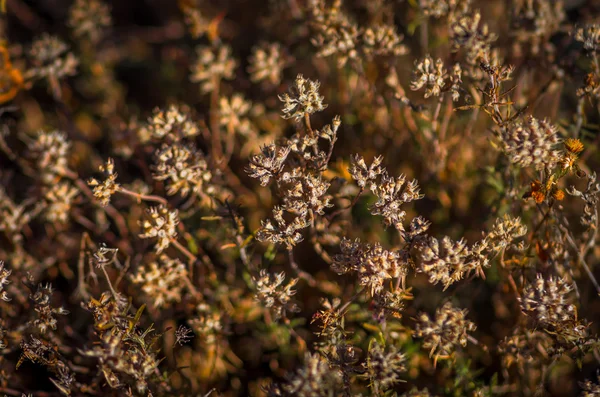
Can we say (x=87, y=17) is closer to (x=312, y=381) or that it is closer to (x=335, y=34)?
(x=335, y=34)

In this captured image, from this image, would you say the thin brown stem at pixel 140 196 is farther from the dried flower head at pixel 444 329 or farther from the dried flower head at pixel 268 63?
the dried flower head at pixel 444 329

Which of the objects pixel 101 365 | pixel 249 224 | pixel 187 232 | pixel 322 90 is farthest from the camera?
pixel 322 90

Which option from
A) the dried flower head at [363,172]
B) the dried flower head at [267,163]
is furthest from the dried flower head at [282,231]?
the dried flower head at [363,172]

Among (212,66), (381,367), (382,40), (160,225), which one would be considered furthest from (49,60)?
(381,367)

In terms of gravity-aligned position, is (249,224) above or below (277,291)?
below

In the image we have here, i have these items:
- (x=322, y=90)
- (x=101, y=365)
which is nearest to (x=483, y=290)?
(x=322, y=90)

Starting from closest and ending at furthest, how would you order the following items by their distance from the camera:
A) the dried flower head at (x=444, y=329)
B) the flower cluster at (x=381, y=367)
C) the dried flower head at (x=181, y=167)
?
the flower cluster at (x=381, y=367) < the dried flower head at (x=444, y=329) < the dried flower head at (x=181, y=167)

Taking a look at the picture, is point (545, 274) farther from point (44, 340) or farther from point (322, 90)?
point (44, 340)

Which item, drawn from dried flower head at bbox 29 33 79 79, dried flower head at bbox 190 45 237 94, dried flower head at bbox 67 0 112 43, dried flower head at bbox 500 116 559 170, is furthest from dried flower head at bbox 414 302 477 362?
dried flower head at bbox 67 0 112 43
